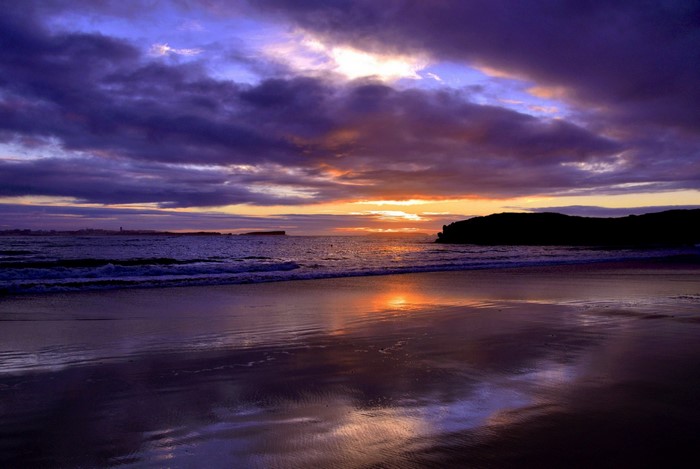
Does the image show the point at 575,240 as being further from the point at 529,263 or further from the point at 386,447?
the point at 386,447

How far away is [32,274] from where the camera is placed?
18750mm

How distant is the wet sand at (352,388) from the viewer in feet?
10.9

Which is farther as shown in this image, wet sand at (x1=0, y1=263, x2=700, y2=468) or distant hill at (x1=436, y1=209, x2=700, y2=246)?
distant hill at (x1=436, y1=209, x2=700, y2=246)

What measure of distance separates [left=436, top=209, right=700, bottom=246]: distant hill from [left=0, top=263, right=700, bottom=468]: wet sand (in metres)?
79.2

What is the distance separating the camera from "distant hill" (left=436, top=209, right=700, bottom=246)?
8281cm

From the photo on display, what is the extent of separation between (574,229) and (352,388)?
99642mm

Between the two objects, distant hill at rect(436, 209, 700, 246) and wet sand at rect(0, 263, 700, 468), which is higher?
distant hill at rect(436, 209, 700, 246)

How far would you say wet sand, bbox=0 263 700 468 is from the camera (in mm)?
3309

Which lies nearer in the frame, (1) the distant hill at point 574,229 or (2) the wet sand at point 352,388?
(2) the wet sand at point 352,388

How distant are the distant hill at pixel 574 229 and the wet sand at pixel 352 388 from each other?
260 feet

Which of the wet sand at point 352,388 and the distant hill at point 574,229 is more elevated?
the distant hill at point 574,229

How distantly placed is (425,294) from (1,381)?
1077 centimetres

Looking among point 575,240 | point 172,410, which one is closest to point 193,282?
point 172,410

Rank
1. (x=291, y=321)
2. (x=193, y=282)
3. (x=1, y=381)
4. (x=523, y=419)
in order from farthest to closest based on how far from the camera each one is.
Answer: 1. (x=193, y=282)
2. (x=291, y=321)
3. (x=1, y=381)
4. (x=523, y=419)
